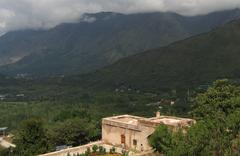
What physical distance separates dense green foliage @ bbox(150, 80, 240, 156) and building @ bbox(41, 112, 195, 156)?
3886mm

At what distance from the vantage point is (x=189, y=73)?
189250 millimetres

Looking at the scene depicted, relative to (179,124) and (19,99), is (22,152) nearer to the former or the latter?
(179,124)

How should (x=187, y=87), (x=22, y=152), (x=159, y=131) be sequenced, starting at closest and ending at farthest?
(x=159, y=131), (x=22, y=152), (x=187, y=87)

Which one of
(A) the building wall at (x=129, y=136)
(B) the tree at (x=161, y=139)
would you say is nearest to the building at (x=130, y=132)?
(A) the building wall at (x=129, y=136)

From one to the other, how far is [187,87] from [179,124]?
12804 centimetres

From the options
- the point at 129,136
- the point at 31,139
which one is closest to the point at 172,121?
the point at 129,136

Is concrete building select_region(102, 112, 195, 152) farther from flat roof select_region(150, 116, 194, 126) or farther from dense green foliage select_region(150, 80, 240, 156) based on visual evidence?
dense green foliage select_region(150, 80, 240, 156)

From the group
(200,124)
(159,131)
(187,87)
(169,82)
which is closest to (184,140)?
(200,124)

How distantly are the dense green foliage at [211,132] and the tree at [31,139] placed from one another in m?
16.6

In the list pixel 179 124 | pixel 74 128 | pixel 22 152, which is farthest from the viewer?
pixel 74 128

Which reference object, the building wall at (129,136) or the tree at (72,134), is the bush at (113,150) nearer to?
the building wall at (129,136)

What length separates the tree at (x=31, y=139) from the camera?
48.3 m

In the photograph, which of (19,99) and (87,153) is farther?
(19,99)

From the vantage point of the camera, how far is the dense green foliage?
29.2 meters
